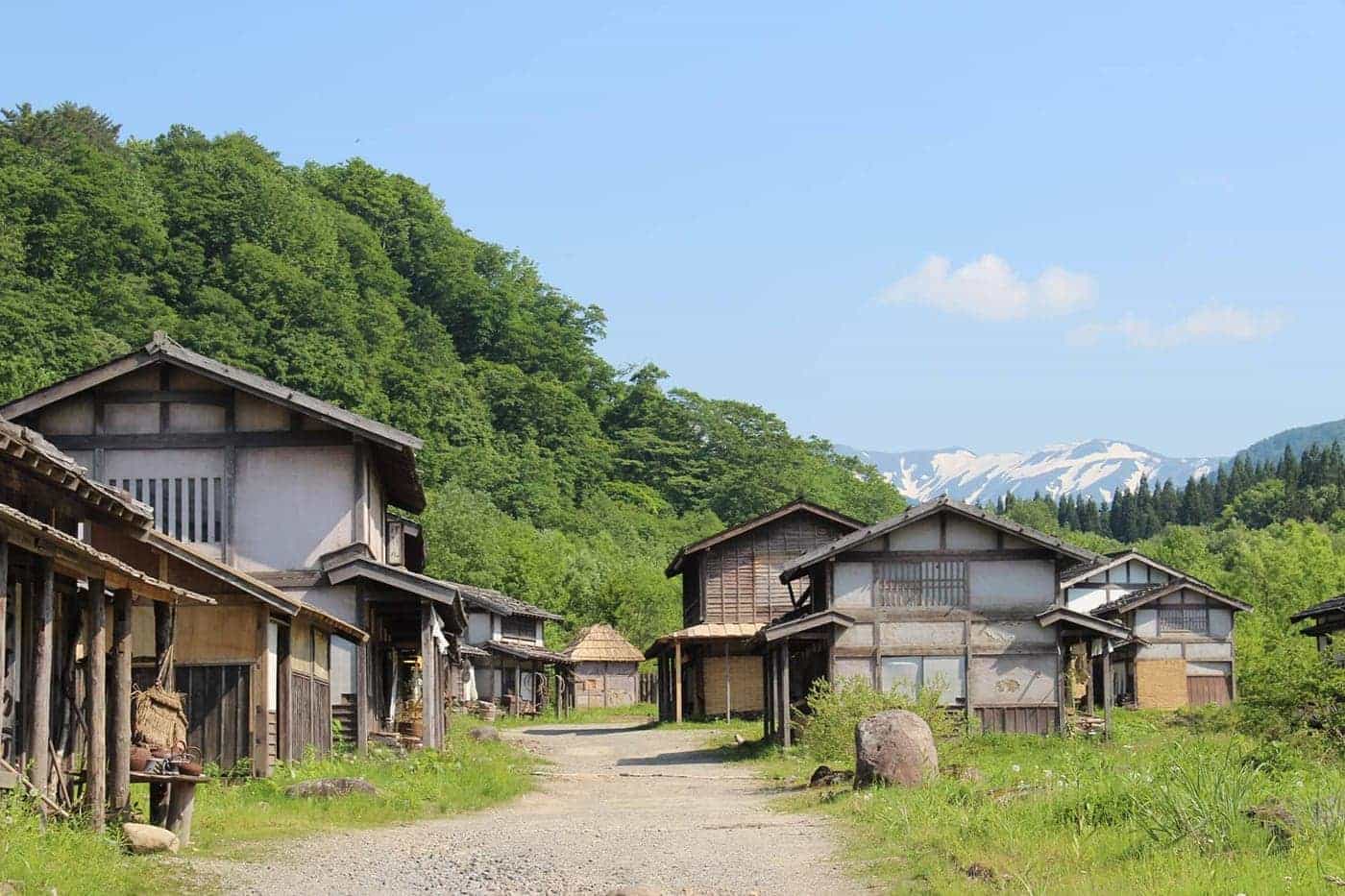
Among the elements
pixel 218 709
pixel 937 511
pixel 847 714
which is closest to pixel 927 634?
pixel 937 511

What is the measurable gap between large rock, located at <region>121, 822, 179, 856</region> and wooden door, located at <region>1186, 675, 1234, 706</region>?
46115mm

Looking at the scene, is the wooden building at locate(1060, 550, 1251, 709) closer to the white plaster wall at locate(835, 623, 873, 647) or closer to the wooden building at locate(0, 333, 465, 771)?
the white plaster wall at locate(835, 623, 873, 647)

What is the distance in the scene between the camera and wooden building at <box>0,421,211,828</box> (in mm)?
13227

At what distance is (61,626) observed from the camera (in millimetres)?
15898

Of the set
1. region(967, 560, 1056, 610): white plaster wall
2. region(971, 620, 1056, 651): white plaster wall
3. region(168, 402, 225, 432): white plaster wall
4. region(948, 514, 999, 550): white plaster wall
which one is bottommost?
region(971, 620, 1056, 651): white plaster wall

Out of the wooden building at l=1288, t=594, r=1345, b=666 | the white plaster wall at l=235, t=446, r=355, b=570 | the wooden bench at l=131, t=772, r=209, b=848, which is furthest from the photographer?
the wooden building at l=1288, t=594, r=1345, b=666

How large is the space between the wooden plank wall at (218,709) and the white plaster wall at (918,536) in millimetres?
16196

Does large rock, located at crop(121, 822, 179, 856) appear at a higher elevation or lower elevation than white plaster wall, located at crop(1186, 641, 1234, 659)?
lower

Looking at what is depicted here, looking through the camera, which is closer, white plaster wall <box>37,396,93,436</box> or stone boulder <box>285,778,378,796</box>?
stone boulder <box>285,778,378,796</box>

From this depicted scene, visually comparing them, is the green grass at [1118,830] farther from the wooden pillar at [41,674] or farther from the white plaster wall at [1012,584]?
the white plaster wall at [1012,584]

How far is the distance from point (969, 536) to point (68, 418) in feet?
60.6

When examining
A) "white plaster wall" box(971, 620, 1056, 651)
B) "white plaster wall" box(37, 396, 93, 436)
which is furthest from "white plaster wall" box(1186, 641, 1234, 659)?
"white plaster wall" box(37, 396, 93, 436)

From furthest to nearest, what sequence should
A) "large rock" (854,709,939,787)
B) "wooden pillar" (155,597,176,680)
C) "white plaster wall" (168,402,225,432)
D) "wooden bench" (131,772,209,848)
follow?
1. "white plaster wall" (168,402,225,432)
2. "large rock" (854,709,939,787)
3. "wooden pillar" (155,597,176,680)
4. "wooden bench" (131,772,209,848)

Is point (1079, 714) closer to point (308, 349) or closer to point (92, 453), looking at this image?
point (92, 453)
